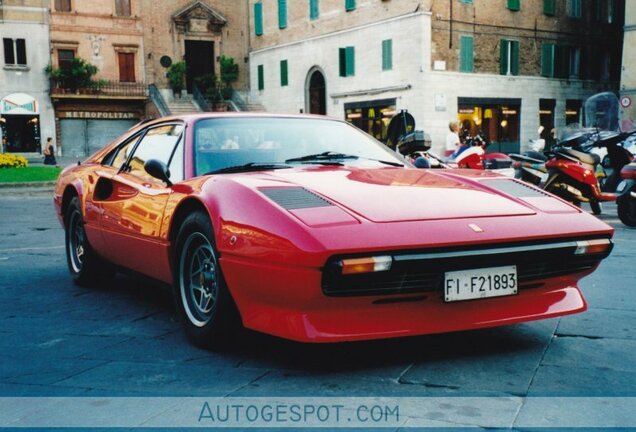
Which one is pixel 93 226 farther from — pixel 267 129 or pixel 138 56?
pixel 138 56

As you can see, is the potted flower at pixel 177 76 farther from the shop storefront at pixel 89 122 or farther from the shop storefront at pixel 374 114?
the shop storefront at pixel 374 114

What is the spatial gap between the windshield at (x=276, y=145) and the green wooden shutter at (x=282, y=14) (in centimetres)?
3284

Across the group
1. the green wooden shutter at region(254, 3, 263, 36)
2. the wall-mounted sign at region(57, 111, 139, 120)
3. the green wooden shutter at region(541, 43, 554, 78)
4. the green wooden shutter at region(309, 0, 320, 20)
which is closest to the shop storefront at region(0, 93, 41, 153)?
the wall-mounted sign at region(57, 111, 139, 120)

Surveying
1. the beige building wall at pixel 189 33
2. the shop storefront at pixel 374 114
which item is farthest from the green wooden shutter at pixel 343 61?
the beige building wall at pixel 189 33

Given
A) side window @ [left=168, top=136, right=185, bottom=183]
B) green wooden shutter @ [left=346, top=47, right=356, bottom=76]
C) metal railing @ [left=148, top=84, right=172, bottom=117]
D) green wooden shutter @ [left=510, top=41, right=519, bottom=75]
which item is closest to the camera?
side window @ [left=168, top=136, right=185, bottom=183]

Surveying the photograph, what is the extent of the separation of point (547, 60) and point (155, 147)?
30361 millimetres

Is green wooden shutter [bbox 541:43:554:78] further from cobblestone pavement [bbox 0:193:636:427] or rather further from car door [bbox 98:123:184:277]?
car door [bbox 98:123:184:277]

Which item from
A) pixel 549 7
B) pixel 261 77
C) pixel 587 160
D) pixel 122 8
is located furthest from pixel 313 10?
pixel 587 160

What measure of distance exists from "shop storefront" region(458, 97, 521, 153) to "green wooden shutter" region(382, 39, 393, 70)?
3120mm

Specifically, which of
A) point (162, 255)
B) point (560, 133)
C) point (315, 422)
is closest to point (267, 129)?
point (162, 255)

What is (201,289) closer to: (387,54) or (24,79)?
(387,54)

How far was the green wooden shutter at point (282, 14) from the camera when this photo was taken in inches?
1432

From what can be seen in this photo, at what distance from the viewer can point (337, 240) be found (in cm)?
299

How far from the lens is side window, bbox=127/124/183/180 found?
4.54 meters
